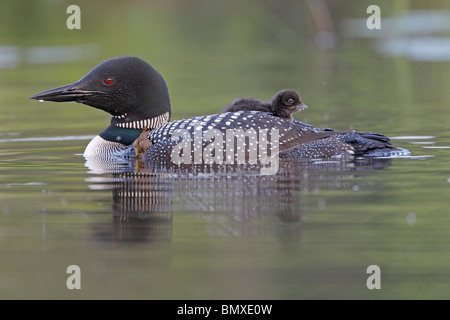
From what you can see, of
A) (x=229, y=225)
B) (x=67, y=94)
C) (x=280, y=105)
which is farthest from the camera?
(x=280, y=105)

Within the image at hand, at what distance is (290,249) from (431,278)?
661 mm

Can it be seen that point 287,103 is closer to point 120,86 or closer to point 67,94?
point 120,86

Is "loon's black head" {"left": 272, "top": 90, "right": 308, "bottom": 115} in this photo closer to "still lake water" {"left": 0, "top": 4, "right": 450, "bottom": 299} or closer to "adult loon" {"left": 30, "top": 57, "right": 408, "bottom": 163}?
"adult loon" {"left": 30, "top": 57, "right": 408, "bottom": 163}

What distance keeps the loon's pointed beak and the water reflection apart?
869 millimetres

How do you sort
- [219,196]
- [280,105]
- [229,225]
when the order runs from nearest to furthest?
[229,225]
[219,196]
[280,105]

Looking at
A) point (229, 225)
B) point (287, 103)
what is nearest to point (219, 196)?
point (229, 225)

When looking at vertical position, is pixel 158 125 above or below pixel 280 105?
below

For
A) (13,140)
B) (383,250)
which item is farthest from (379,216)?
(13,140)

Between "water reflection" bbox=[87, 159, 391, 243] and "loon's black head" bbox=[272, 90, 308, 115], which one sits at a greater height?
"loon's black head" bbox=[272, 90, 308, 115]

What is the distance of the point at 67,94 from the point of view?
6359 millimetres

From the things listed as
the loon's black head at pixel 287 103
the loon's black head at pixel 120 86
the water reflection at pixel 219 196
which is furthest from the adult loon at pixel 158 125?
the loon's black head at pixel 287 103

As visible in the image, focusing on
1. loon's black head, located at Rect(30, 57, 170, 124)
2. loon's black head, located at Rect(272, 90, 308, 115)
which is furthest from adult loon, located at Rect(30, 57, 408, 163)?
loon's black head, located at Rect(272, 90, 308, 115)

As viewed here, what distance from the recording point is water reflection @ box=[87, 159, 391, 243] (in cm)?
423

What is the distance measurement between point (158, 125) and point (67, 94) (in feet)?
2.29
